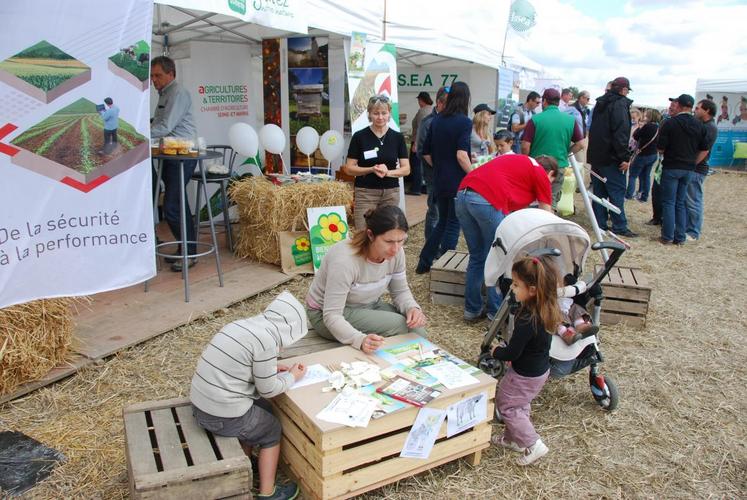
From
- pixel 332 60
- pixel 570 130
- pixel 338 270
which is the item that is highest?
pixel 332 60

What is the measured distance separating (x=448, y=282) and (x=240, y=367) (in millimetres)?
2895

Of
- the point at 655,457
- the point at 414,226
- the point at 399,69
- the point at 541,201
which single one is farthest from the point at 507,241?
the point at 399,69

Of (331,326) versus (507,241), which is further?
(507,241)

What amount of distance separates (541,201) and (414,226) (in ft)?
12.7

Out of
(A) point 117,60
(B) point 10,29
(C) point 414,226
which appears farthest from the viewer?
(C) point 414,226

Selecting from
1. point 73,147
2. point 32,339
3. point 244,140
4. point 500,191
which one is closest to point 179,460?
point 32,339

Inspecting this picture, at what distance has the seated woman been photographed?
2.87m

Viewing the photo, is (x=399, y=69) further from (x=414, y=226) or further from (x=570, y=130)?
(x=570, y=130)

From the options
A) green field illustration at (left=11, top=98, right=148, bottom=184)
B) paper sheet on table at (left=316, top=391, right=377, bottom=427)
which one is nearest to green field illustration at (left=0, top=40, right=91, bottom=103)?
green field illustration at (left=11, top=98, right=148, bottom=184)

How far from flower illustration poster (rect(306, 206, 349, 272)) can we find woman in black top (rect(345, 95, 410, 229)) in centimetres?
58

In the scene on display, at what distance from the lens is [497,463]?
2.78 meters

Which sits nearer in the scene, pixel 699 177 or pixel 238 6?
pixel 238 6

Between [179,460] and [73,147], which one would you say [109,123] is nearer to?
[73,147]

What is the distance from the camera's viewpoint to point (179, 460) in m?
2.14
